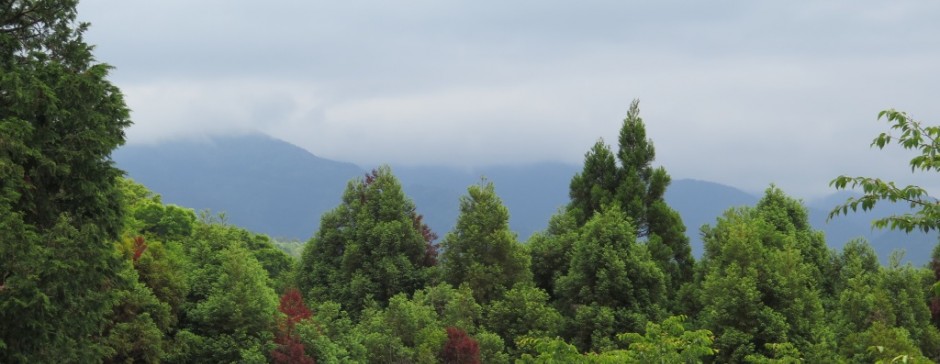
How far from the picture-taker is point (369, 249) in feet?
97.3

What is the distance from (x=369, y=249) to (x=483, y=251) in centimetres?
397

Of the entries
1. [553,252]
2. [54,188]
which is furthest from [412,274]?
[54,188]

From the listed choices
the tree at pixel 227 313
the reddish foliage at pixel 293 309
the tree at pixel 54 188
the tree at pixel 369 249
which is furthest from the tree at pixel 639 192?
the tree at pixel 54 188

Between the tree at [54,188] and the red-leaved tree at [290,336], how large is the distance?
4.54 m

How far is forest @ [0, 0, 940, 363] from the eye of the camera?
15.1 meters

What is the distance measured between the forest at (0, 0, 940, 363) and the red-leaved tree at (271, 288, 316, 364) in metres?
0.05

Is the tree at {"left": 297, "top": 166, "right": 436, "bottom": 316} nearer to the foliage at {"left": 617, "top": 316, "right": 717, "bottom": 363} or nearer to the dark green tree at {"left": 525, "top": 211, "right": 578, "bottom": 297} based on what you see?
the dark green tree at {"left": 525, "top": 211, "right": 578, "bottom": 297}

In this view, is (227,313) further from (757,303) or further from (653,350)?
(757,303)

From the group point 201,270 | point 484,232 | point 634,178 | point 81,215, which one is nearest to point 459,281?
point 484,232

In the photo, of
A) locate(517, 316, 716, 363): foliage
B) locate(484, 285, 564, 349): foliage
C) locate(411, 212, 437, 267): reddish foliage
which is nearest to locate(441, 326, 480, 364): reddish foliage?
locate(484, 285, 564, 349): foliage

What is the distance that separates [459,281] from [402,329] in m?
4.35

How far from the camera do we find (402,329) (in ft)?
80.8

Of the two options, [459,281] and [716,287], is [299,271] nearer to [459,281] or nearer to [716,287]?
[459,281]

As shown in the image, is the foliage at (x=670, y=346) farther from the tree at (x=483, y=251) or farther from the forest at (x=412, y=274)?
the tree at (x=483, y=251)
